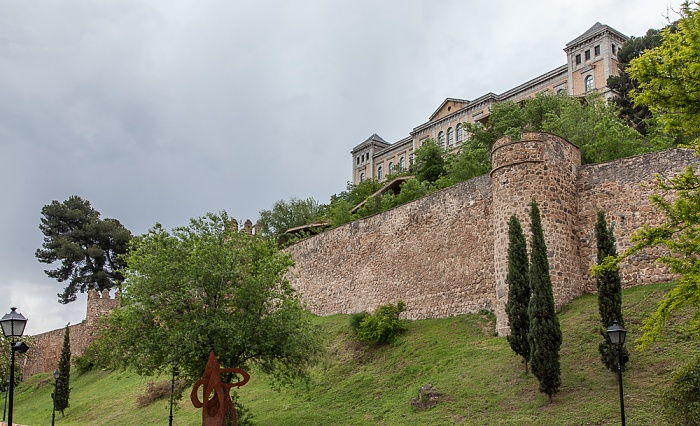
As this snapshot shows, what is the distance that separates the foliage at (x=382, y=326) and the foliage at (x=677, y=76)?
1419 cm

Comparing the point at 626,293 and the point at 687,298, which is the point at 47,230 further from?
the point at 687,298

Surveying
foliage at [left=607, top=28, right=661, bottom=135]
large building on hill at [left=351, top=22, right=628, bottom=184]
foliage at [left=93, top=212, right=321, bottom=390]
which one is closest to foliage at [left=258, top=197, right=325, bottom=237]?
large building on hill at [left=351, top=22, right=628, bottom=184]

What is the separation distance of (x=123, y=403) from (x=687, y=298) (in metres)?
26.0

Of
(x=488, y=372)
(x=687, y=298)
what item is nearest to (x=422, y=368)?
(x=488, y=372)

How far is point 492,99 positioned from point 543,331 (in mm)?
64544

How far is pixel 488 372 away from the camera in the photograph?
67.1ft

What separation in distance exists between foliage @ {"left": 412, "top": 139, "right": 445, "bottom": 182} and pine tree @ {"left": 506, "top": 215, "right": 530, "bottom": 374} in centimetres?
3298

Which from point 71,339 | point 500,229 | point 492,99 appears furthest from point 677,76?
point 492,99

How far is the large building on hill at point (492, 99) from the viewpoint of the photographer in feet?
227

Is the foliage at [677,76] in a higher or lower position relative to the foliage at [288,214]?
lower

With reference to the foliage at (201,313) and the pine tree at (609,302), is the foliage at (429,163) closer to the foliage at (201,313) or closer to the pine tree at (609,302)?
the foliage at (201,313)

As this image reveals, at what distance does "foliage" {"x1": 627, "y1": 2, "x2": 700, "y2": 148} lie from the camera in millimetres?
14248

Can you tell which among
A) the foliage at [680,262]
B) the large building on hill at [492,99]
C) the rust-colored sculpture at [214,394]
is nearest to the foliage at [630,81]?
the large building on hill at [492,99]

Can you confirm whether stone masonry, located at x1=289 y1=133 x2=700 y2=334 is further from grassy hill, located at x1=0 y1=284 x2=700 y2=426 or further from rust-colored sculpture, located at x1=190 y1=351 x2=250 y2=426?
rust-colored sculpture, located at x1=190 y1=351 x2=250 y2=426
